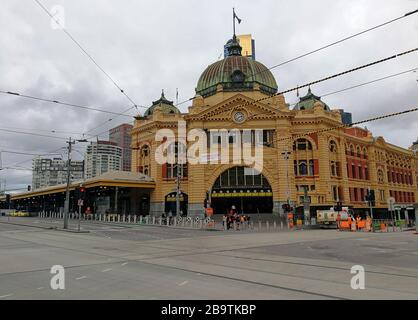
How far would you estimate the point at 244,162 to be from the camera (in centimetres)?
5528

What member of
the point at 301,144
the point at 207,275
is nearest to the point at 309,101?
the point at 301,144

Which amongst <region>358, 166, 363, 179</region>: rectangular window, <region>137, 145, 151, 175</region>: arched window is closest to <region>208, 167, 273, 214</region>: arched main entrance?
<region>137, 145, 151, 175</region>: arched window

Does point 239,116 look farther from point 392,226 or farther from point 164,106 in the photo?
point 392,226

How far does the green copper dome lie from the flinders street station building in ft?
0.56

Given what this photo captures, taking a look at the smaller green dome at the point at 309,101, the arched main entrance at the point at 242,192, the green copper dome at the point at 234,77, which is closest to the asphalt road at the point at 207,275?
the arched main entrance at the point at 242,192

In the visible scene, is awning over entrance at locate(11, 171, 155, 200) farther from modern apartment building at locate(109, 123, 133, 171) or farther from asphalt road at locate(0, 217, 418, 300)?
asphalt road at locate(0, 217, 418, 300)

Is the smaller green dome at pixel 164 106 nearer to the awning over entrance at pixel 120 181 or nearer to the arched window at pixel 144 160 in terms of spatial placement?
the arched window at pixel 144 160

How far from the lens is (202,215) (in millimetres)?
54250

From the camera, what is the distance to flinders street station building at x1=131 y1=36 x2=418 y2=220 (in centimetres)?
5481

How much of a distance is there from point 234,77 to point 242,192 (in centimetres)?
1983

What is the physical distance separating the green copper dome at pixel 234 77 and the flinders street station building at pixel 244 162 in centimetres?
17

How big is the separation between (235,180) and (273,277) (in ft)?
147

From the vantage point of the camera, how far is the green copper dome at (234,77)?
6016 cm

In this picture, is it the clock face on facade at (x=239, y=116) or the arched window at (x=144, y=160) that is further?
the arched window at (x=144, y=160)
